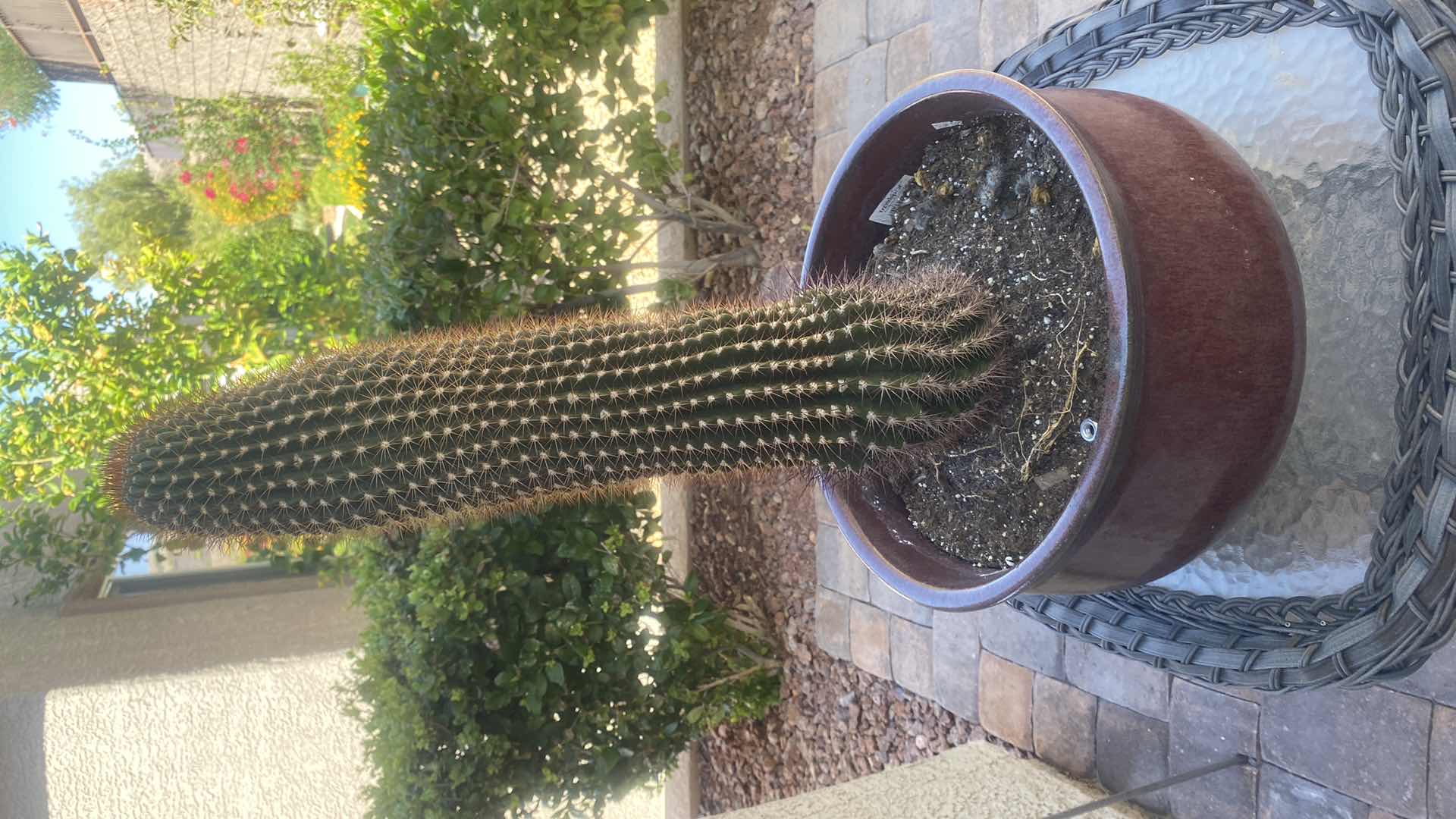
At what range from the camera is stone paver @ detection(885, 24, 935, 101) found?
6.14 ft

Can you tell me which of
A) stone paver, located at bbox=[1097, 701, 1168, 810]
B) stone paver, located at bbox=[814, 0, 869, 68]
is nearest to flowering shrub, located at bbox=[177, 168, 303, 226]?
stone paver, located at bbox=[814, 0, 869, 68]

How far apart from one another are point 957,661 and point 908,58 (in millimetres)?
1262

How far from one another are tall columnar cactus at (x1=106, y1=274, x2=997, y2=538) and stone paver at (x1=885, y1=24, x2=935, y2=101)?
→ 1.01m

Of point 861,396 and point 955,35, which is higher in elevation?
point 955,35

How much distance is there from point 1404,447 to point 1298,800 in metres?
0.62

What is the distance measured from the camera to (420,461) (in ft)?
3.58

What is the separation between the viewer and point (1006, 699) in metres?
1.62

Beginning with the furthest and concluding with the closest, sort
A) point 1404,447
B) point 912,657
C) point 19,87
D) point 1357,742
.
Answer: point 19,87
point 912,657
point 1357,742
point 1404,447

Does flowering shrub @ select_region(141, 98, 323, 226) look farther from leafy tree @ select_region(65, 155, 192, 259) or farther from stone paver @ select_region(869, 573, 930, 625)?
stone paver @ select_region(869, 573, 930, 625)

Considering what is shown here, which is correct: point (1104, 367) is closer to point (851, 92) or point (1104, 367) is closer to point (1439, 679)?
point (1439, 679)

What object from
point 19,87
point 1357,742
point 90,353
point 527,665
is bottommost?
point 527,665

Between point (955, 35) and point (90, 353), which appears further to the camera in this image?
point (90, 353)

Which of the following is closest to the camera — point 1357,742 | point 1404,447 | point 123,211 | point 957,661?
point 1404,447

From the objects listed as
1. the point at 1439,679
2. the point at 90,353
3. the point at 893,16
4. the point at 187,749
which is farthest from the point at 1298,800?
the point at 90,353
